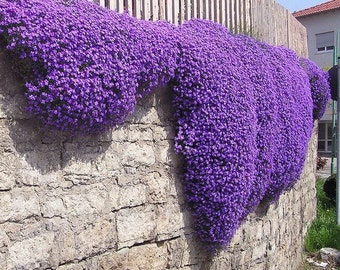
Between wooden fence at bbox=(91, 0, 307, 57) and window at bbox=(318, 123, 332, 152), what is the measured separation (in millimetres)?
22461

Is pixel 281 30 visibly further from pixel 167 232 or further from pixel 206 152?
pixel 167 232

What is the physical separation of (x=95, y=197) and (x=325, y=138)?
28.3 meters

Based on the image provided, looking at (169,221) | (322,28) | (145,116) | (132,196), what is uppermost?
(322,28)

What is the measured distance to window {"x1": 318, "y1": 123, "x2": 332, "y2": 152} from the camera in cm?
2925

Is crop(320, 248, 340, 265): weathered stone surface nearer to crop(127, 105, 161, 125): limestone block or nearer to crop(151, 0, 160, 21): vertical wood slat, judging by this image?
crop(127, 105, 161, 125): limestone block

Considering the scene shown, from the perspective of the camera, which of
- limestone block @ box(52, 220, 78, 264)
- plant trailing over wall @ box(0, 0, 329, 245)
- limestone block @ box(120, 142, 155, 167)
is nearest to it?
plant trailing over wall @ box(0, 0, 329, 245)

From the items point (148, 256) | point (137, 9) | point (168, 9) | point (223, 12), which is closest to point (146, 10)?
point (137, 9)

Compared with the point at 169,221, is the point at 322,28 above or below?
above

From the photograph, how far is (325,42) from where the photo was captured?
26797 mm

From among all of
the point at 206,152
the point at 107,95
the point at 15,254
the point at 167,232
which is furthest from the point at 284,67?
the point at 15,254

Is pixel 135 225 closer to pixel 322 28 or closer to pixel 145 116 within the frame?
pixel 145 116

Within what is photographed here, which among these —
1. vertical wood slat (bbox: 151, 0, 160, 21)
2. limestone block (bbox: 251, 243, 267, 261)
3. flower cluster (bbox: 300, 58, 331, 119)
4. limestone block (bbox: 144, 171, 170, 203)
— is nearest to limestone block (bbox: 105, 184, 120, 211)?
limestone block (bbox: 144, 171, 170, 203)

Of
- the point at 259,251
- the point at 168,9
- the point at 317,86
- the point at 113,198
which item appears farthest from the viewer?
the point at 317,86

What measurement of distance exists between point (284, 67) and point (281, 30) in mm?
1470
